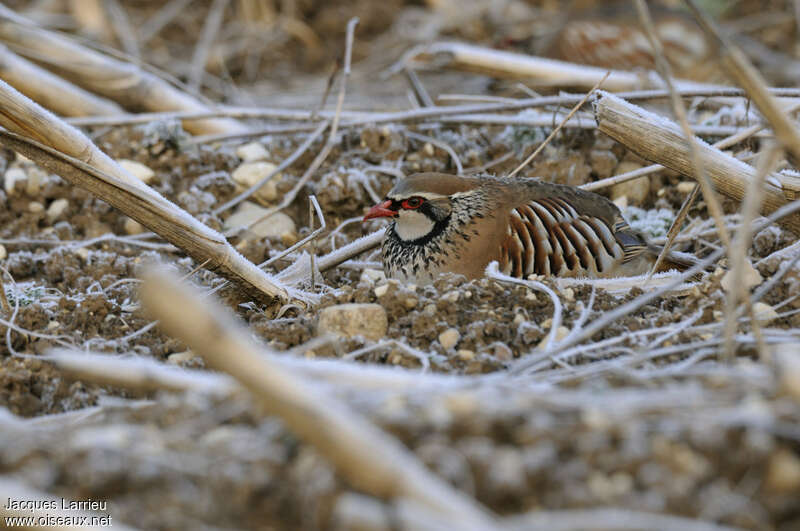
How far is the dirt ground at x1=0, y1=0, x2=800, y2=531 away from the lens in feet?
4.51

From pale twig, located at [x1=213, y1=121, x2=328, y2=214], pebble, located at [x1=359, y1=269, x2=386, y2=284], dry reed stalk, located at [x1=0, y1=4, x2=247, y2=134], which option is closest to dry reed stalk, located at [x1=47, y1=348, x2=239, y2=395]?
pebble, located at [x1=359, y1=269, x2=386, y2=284]

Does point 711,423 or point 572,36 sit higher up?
point 572,36

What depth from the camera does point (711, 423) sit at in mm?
1393

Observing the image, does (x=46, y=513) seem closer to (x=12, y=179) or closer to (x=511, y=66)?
(x=12, y=179)

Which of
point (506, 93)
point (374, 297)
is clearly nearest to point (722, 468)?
point (374, 297)

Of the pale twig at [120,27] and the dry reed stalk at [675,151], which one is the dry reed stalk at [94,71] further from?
the dry reed stalk at [675,151]

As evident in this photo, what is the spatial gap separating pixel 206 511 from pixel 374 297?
122 centimetres

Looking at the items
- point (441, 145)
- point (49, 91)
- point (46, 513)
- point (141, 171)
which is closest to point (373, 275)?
point (441, 145)

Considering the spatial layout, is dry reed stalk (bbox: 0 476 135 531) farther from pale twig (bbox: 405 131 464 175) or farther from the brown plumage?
pale twig (bbox: 405 131 464 175)

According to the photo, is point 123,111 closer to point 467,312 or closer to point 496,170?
point 496,170

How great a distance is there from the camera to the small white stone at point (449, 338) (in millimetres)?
2294

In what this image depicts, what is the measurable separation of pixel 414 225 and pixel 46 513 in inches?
69.3

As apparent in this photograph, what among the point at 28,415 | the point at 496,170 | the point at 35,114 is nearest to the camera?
the point at 28,415

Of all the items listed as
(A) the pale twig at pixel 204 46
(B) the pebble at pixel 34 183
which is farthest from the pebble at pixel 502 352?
(A) the pale twig at pixel 204 46
